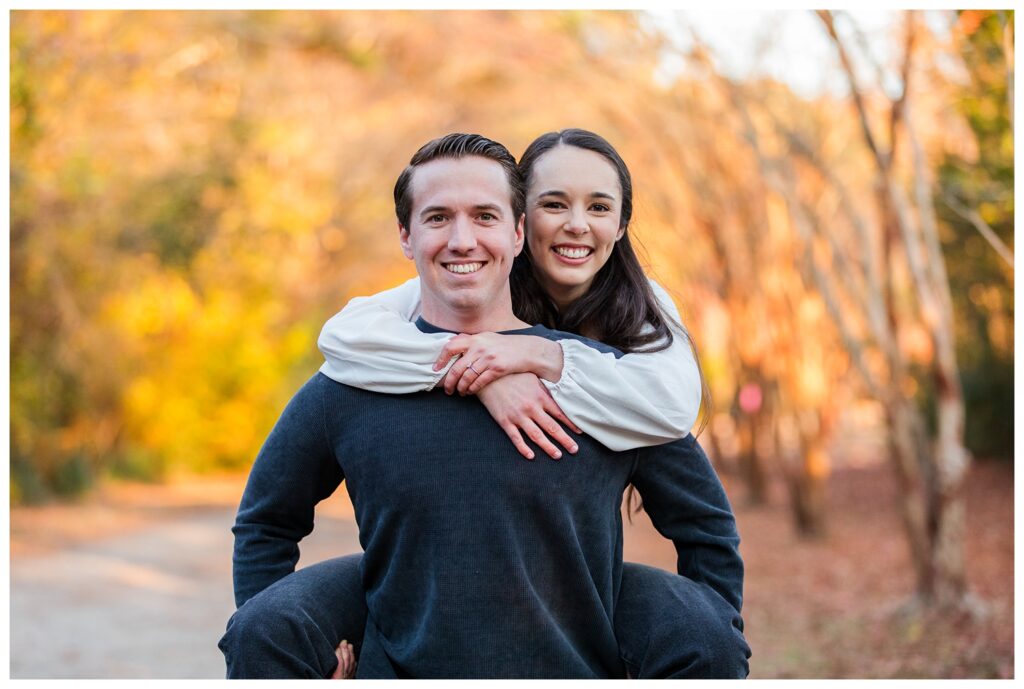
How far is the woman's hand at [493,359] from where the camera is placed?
8.39ft

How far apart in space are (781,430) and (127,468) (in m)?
9.93

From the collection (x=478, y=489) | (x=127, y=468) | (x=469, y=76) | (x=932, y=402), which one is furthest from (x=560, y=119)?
(x=478, y=489)

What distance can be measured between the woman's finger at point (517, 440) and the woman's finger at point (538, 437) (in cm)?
2

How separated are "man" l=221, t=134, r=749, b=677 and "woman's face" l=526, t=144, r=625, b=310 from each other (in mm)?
138

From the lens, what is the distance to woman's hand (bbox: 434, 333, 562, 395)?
2557mm

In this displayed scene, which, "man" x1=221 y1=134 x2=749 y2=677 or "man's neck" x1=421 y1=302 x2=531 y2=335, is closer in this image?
"man" x1=221 y1=134 x2=749 y2=677

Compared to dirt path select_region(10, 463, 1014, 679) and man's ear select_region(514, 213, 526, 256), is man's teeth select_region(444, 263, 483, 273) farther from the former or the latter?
dirt path select_region(10, 463, 1014, 679)

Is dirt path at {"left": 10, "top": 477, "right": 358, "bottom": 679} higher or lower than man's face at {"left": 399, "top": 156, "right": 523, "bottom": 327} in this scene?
lower

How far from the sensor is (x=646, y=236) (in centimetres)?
349

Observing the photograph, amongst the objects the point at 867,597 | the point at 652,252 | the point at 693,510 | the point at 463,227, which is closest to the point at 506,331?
the point at 463,227

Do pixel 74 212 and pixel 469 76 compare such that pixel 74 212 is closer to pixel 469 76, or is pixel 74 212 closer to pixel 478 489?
pixel 469 76

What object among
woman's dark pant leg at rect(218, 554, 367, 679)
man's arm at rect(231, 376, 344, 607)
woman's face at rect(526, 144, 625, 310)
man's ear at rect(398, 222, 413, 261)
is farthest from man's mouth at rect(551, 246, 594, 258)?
woman's dark pant leg at rect(218, 554, 367, 679)

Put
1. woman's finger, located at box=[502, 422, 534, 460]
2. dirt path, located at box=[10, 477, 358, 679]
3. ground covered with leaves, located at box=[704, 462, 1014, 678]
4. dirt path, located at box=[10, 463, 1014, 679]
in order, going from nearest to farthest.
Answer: woman's finger, located at box=[502, 422, 534, 460]
ground covered with leaves, located at box=[704, 462, 1014, 678]
dirt path, located at box=[10, 463, 1014, 679]
dirt path, located at box=[10, 477, 358, 679]

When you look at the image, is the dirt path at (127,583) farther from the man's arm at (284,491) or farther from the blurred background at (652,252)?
the man's arm at (284,491)
